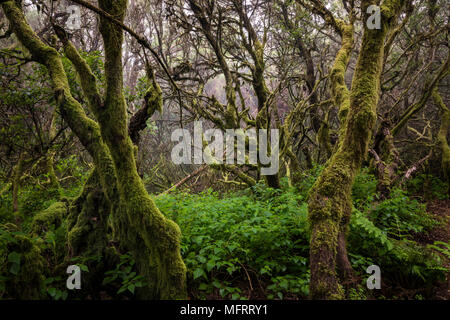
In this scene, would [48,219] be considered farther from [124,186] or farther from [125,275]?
[124,186]

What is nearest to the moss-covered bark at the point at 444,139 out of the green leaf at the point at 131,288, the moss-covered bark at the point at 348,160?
the moss-covered bark at the point at 348,160

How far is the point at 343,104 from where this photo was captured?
13.2 feet

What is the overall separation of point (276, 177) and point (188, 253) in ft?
11.5

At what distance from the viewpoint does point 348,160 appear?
9.27 ft

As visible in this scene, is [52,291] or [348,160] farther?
[348,160]

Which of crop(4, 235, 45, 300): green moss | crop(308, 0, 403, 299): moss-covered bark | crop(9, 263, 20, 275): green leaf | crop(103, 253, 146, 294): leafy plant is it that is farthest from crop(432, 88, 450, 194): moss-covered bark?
crop(9, 263, 20, 275): green leaf

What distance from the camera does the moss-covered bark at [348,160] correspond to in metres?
2.52

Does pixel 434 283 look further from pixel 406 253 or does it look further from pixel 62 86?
pixel 62 86

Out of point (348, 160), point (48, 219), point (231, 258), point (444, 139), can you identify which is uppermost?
point (444, 139)

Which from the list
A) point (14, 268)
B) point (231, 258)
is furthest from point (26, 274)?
point (231, 258)

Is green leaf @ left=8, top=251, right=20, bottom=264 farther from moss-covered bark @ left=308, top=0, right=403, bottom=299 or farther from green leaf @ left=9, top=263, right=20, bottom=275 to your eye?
moss-covered bark @ left=308, top=0, right=403, bottom=299

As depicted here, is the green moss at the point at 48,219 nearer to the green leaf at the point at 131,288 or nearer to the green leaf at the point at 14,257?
the green leaf at the point at 14,257
